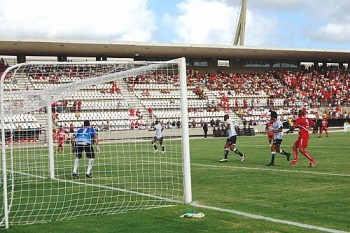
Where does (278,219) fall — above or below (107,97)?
below

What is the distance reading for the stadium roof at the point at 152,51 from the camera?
48.6m

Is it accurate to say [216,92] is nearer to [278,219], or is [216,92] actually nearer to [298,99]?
[298,99]

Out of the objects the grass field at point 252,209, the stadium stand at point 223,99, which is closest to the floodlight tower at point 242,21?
the stadium stand at point 223,99

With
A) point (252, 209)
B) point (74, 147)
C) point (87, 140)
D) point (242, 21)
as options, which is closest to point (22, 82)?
point (74, 147)

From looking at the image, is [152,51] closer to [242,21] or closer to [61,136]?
[242,21]

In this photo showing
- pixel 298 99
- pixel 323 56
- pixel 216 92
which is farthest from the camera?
pixel 323 56

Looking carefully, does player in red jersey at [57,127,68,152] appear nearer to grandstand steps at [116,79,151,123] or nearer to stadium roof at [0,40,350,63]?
grandstand steps at [116,79,151,123]

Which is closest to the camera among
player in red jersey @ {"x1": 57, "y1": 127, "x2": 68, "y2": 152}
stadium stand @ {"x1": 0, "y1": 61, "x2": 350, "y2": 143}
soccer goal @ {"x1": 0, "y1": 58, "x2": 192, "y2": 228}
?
soccer goal @ {"x1": 0, "y1": 58, "x2": 192, "y2": 228}

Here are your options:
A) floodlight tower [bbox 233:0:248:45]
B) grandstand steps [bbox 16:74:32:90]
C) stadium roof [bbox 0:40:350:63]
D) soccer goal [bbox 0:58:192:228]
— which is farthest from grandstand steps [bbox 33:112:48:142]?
floodlight tower [bbox 233:0:248:45]

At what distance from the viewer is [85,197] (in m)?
12.5

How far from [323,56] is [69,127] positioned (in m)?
49.0

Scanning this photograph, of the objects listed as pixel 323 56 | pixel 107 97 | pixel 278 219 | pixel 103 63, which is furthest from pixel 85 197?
pixel 323 56

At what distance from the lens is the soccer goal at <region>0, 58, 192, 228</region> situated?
11.1 m

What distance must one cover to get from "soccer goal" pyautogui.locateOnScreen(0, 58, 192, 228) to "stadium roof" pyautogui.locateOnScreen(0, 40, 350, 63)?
A: 1917 cm
